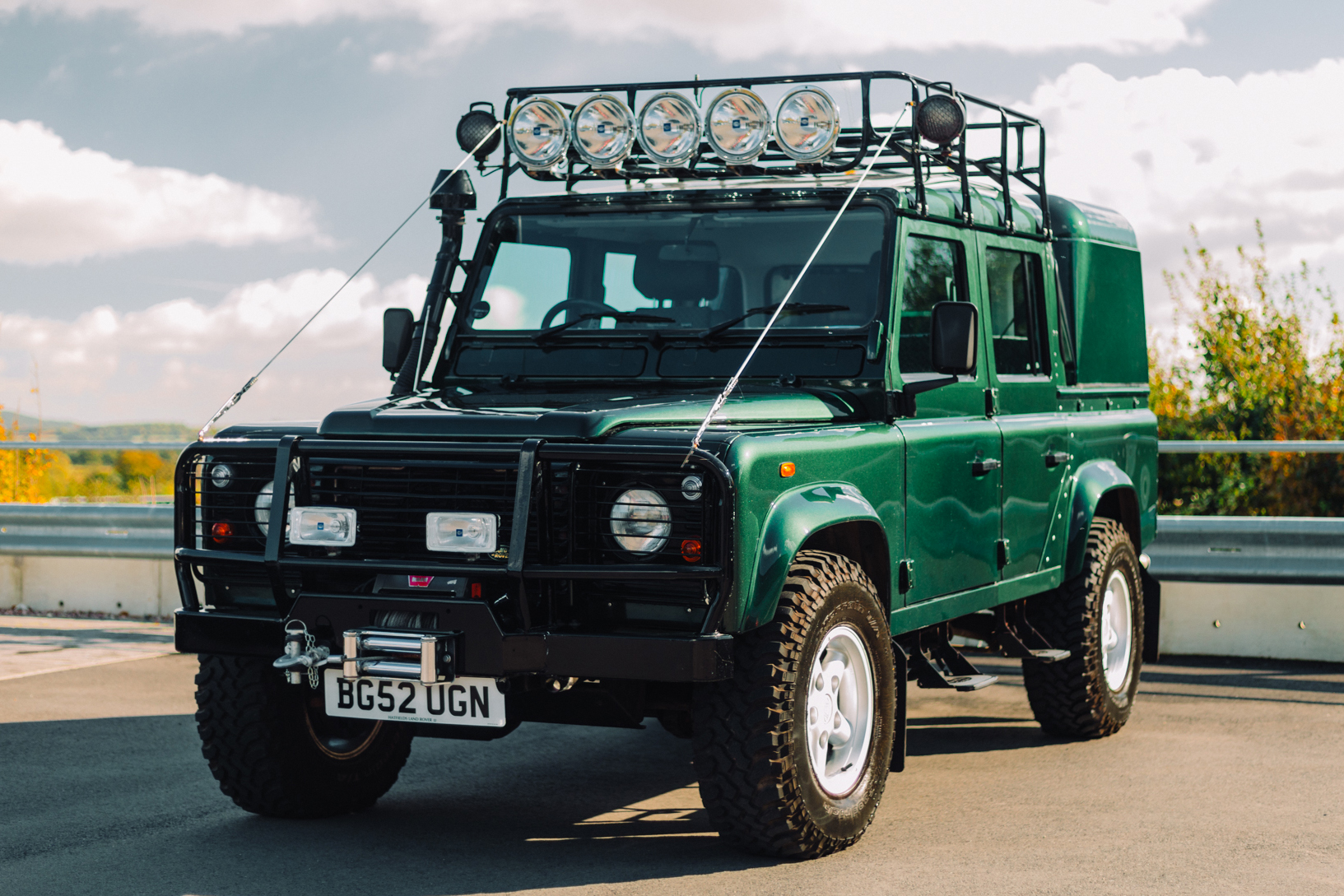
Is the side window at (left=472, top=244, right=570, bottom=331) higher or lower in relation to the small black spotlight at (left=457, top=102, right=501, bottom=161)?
lower

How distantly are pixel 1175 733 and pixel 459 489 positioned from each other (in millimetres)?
4288

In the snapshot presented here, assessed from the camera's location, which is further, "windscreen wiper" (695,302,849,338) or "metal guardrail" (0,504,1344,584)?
"metal guardrail" (0,504,1344,584)

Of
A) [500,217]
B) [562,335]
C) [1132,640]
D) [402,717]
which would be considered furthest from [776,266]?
[1132,640]

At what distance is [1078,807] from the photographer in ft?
19.8

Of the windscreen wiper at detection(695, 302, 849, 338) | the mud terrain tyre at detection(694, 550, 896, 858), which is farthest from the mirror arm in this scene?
the mud terrain tyre at detection(694, 550, 896, 858)

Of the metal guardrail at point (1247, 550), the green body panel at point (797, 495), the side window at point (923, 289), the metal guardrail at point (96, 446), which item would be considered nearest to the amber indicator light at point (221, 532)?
the green body panel at point (797, 495)

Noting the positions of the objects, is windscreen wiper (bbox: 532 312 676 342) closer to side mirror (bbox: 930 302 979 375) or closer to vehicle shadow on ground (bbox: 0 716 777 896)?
side mirror (bbox: 930 302 979 375)

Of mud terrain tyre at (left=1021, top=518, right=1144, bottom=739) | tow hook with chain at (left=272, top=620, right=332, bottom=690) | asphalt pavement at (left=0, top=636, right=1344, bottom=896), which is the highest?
tow hook with chain at (left=272, top=620, right=332, bottom=690)

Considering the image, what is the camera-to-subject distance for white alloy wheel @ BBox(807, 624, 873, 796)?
518cm

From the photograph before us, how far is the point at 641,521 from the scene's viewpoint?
15.7 feet

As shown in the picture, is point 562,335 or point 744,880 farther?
point 562,335

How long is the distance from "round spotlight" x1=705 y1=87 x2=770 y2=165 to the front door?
761 mm

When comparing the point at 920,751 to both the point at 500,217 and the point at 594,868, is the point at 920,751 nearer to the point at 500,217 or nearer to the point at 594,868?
the point at 594,868

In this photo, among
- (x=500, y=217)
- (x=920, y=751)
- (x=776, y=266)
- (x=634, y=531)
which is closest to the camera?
(x=634, y=531)
